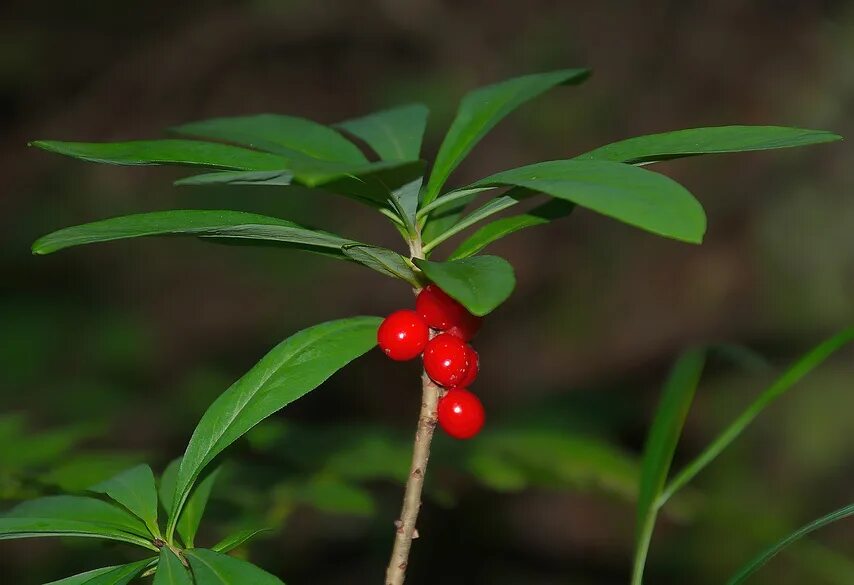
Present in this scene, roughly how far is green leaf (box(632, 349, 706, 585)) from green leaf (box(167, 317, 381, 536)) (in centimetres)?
40

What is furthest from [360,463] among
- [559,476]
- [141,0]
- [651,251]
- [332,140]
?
[141,0]

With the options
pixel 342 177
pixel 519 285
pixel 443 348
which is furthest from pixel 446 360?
pixel 519 285

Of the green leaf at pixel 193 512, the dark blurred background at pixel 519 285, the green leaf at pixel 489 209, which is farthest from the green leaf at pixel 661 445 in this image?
the dark blurred background at pixel 519 285

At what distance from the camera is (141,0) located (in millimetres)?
6992

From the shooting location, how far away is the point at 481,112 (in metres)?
1.10

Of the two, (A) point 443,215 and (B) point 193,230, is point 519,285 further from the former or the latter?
(B) point 193,230

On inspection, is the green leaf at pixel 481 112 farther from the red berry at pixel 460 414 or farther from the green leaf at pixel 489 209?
the red berry at pixel 460 414

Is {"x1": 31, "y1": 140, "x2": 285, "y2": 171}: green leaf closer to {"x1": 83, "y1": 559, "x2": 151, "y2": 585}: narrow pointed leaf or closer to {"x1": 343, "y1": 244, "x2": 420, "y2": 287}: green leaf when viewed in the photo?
{"x1": 343, "y1": 244, "x2": 420, "y2": 287}: green leaf

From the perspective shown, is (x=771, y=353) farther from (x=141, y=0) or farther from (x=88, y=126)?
(x=141, y=0)

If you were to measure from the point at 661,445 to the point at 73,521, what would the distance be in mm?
679

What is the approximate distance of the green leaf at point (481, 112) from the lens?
1011 mm

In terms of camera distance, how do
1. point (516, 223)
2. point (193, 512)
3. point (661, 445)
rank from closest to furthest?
point (516, 223) → point (193, 512) → point (661, 445)

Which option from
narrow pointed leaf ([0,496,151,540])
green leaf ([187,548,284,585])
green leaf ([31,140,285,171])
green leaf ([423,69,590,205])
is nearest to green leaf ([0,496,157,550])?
narrow pointed leaf ([0,496,151,540])

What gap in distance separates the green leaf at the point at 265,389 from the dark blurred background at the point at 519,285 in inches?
64.4
